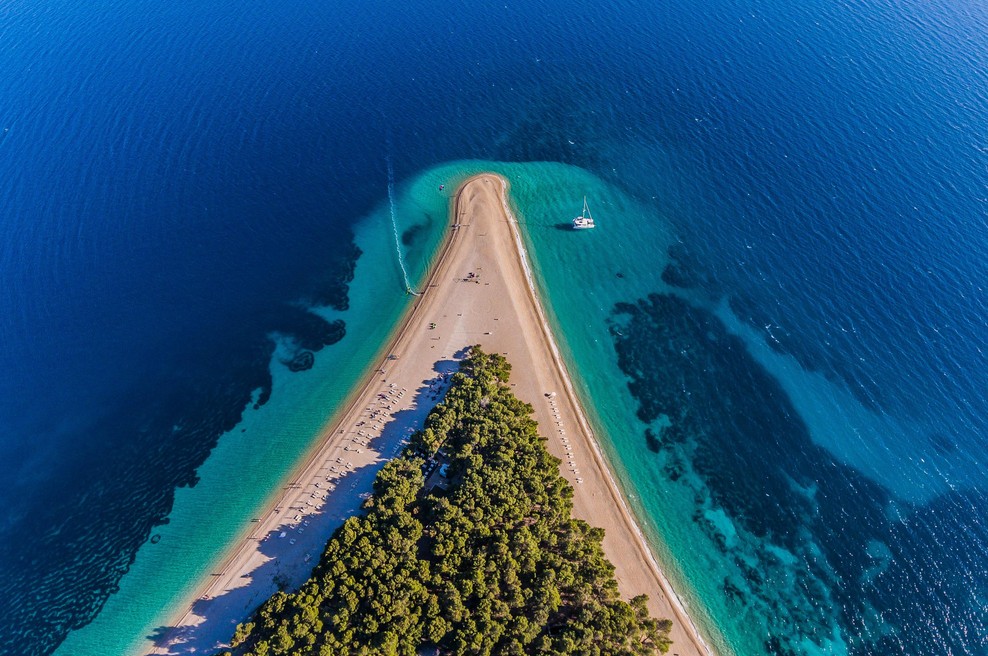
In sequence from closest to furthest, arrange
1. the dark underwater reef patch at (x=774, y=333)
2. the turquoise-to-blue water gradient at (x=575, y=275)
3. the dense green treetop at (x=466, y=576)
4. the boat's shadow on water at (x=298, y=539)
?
1. the dense green treetop at (x=466, y=576)
2. the boat's shadow on water at (x=298, y=539)
3. the turquoise-to-blue water gradient at (x=575, y=275)
4. the dark underwater reef patch at (x=774, y=333)

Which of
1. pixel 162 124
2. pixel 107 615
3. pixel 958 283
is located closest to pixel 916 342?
pixel 958 283

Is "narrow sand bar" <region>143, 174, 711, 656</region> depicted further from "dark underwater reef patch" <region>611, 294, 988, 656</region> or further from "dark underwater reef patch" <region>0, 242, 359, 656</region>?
"dark underwater reef patch" <region>0, 242, 359, 656</region>

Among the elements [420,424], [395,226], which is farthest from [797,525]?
[395,226]

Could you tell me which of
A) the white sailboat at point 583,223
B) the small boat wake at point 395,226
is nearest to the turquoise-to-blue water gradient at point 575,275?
the small boat wake at point 395,226

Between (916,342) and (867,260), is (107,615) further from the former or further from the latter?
(867,260)

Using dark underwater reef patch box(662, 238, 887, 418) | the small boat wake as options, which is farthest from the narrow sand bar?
dark underwater reef patch box(662, 238, 887, 418)

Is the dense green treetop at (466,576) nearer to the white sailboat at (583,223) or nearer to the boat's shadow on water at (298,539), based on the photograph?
the boat's shadow on water at (298,539)
